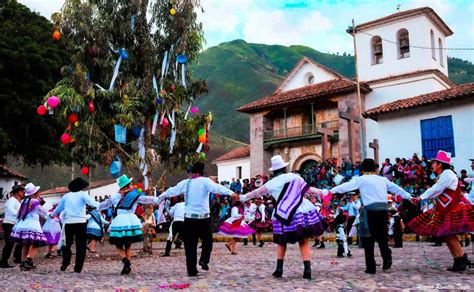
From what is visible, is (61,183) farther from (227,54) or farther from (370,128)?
(227,54)

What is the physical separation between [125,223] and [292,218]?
125 inches

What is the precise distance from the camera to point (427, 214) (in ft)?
24.6

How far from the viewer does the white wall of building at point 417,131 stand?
70.2ft

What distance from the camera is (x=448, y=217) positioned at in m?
7.16

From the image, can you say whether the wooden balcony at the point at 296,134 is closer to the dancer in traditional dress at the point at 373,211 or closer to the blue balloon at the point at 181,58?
the blue balloon at the point at 181,58

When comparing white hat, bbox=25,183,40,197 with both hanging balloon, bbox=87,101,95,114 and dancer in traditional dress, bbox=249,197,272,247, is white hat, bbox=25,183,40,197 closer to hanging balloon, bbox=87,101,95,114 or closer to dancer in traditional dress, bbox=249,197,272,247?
hanging balloon, bbox=87,101,95,114

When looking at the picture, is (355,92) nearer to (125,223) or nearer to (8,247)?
(8,247)

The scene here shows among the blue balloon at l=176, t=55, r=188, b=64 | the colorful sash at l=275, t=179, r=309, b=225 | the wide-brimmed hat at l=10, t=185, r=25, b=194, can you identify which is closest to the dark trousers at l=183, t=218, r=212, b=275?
the colorful sash at l=275, t=179, r=309, b=225

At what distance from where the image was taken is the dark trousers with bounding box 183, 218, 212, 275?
7680 mm

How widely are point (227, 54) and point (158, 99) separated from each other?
163420 mm

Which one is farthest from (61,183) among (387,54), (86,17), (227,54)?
(227,54)

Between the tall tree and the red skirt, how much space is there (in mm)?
15059

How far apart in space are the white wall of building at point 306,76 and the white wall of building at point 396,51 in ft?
8.89

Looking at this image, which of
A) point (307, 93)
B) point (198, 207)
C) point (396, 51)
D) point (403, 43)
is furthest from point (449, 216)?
point (403, 43)
